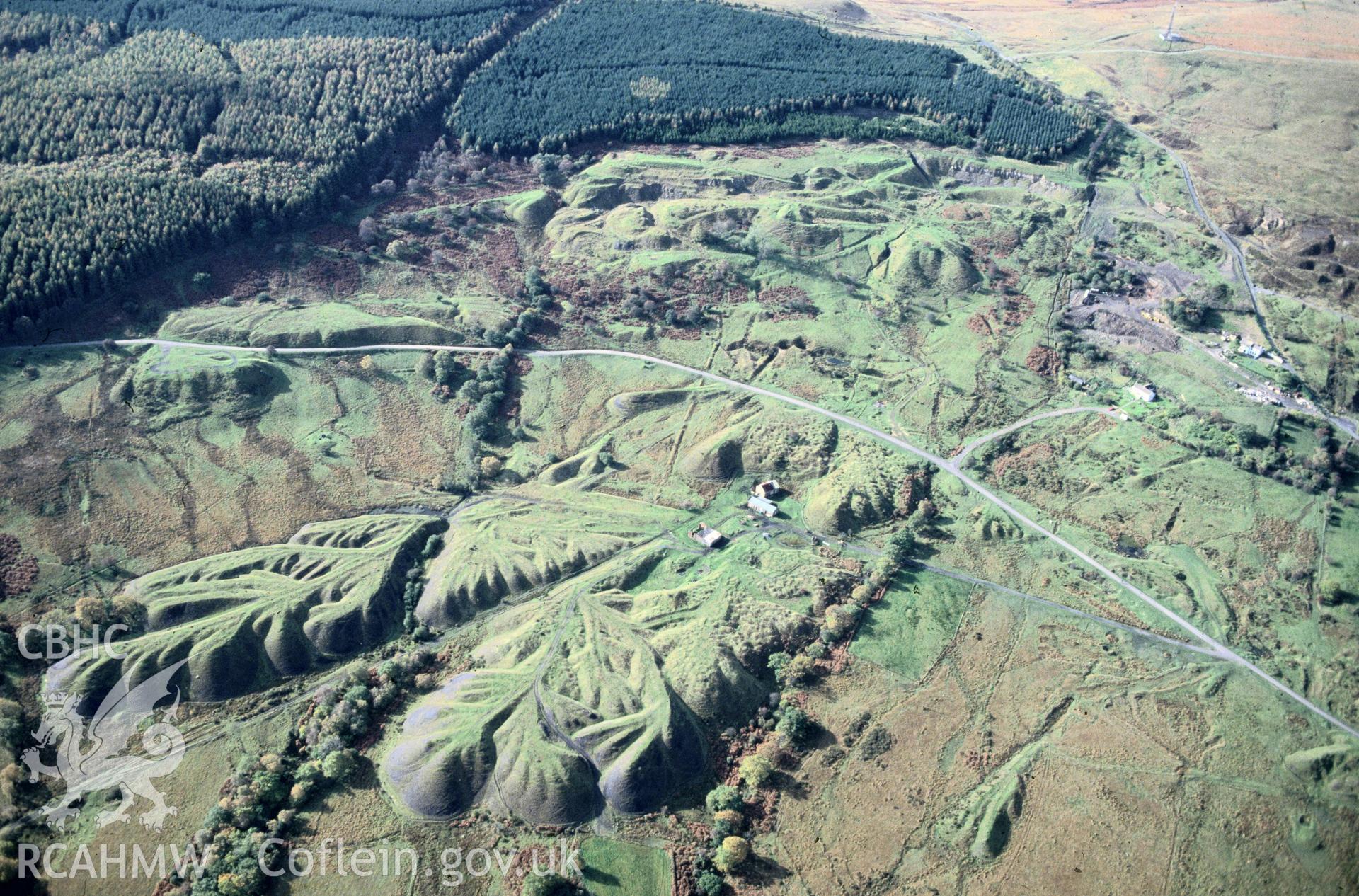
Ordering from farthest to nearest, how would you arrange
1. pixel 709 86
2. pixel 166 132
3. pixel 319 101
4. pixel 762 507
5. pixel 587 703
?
pixel 709 86 < pixel 319 101 < pixel 166 132 < pixel 762 507 < pixel 587 703

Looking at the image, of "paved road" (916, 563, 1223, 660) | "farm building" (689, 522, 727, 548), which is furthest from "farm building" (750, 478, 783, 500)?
"paved road" (916, 563, 1223, 660)

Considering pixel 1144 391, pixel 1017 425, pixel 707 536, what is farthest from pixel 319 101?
pixel 1144 391

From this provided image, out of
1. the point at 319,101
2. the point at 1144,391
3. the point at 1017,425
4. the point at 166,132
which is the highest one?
the point at 319,101

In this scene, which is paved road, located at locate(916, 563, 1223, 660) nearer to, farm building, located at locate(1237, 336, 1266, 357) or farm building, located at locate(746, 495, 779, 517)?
farm building, located at locate(746, 495, 779, 517)

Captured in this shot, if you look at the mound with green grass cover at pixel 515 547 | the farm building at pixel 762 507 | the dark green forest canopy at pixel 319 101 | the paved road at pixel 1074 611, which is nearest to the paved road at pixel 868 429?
the paved road at pixel 1074 611

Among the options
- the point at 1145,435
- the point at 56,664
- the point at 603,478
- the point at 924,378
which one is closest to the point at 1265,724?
the point at 1145,435

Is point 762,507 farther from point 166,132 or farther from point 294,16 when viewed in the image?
point 294,16
